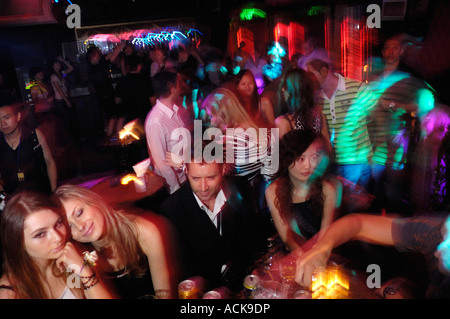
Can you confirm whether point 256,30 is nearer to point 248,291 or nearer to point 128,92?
point 128,92

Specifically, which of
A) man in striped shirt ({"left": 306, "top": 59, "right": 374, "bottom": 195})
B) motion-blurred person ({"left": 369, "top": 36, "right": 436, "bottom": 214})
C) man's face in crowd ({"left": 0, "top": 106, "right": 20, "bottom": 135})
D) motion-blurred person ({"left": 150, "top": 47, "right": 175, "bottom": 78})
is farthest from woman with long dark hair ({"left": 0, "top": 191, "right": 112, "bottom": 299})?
motion-blurred person ({"left": 150, "top": 47, "right": 175, "bottom": 78})

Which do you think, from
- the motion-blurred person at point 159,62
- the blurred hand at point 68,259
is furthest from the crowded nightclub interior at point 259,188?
the motion-blurred person at point 159,62

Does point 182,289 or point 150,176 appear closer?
point 182,289

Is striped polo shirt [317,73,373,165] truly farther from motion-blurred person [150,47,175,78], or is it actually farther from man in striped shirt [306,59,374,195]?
motion-blurred person [150,47,175,78]

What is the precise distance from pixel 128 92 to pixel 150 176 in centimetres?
287

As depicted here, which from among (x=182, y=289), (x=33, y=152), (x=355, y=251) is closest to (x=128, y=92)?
(x=33, y=152)

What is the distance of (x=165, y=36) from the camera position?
8.98 m

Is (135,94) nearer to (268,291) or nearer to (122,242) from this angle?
(122,242)

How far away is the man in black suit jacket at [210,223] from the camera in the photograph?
1.99m

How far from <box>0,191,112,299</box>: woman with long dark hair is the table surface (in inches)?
28.3

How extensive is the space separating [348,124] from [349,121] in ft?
0.09

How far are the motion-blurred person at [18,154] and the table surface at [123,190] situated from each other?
0.43 metres

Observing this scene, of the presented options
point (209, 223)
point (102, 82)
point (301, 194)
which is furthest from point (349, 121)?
point (102, 82)

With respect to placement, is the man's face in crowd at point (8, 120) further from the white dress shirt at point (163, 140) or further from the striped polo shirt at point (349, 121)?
the striped polo shirt at point (349, 121)
